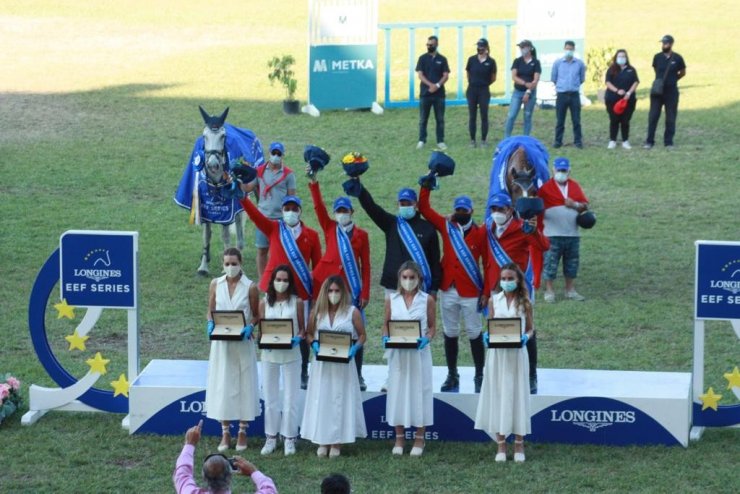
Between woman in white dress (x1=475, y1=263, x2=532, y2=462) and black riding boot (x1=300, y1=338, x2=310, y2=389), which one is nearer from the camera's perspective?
woman in white dress (x1=475, y1=263, x2=532, y2=462)

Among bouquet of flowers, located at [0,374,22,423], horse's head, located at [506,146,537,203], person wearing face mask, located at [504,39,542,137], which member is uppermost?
person wearing face mask, located at [504,39,542,137]

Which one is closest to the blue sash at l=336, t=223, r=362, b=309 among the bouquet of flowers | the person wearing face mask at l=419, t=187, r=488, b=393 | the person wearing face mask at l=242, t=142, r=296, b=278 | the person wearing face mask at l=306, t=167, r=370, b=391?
the person wearing face mask at l=306, t=167, r=370, b=391

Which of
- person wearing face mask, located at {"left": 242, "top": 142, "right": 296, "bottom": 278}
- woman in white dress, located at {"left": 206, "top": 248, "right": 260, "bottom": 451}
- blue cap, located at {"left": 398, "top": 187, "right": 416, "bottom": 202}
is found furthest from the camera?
person wearing face mask, located at {"left": 242, "top": 142, "right": 296, "bottom": 278}

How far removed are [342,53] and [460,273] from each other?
17.1 metres

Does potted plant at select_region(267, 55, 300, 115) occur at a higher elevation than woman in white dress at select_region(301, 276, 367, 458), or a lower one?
higher

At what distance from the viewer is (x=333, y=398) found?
36.3ft

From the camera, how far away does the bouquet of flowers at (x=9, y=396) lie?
12109 mm

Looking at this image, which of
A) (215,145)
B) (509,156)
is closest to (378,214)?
(509,156)

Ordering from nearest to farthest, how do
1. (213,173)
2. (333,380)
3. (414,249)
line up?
1. (333,380)
2. (414,249)
3. (213,173)

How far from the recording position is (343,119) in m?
27.5

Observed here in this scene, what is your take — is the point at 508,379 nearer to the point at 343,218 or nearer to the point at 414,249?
the point at 414,249

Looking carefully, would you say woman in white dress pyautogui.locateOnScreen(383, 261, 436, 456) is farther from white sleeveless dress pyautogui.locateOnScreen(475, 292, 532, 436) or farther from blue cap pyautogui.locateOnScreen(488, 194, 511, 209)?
blue cap pyautogui.locateOnScreen(488, 194, 511, 209)

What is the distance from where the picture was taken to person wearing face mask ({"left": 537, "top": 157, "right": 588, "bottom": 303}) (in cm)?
1578

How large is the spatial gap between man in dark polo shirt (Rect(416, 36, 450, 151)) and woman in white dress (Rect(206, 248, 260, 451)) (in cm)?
1340
